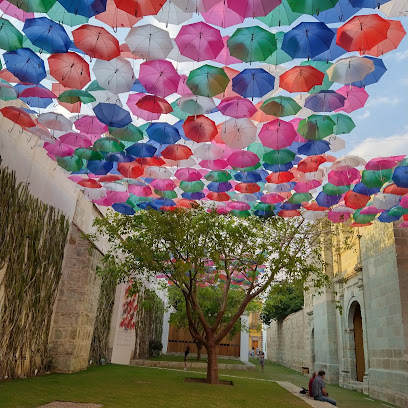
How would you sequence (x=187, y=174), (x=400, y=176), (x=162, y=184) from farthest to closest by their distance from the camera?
(x=162, y=184) < (x=187, y=174) < (x=400, y=176)

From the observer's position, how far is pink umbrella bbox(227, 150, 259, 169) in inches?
278

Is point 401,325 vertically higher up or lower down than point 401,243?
lower down

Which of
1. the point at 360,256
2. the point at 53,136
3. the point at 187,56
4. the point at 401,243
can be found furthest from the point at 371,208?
the point at 53,136

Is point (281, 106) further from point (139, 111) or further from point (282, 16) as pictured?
point (139, 111)

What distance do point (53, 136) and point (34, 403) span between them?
4333 millimetres

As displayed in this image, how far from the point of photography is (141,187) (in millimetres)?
8875

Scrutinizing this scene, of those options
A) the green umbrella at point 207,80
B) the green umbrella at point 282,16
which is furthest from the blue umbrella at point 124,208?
the green umbrella at point 282,16

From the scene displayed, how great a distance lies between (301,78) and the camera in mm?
5117

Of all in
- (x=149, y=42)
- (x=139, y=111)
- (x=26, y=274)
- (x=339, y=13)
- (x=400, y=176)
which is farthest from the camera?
(x=26, y=274)

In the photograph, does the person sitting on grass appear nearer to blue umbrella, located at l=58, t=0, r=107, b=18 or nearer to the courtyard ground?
the courtyard ground

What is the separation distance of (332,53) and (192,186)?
444 cm

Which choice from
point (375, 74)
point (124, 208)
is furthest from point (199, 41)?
point (124, 208)

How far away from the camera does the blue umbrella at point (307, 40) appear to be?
4.46m

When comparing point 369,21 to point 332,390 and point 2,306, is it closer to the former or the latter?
point 2,306
